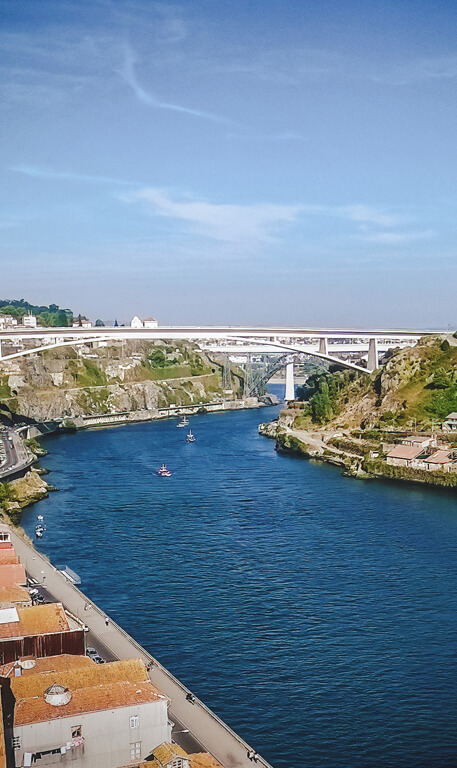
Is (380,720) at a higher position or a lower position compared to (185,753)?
lower

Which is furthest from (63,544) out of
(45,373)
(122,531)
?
(45,373)

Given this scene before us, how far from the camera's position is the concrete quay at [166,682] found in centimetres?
948

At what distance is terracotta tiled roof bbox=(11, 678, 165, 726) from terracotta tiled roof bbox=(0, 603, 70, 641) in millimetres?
1445

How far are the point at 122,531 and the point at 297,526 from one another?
14.8 ft

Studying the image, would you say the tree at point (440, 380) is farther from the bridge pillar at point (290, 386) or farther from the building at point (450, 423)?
the bridge pillar at point (290, 386)

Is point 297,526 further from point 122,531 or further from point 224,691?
point 224,691

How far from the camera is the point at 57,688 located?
28.9 ft

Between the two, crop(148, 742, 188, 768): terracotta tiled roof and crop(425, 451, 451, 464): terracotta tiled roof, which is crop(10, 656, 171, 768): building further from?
crop(425, 451, 451, 464): terracotta tiled roof

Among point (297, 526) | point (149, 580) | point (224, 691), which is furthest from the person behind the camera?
point (297, 526)

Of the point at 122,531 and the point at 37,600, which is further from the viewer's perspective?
the point at 122,531

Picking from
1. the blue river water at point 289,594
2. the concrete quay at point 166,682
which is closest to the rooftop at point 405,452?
the blue river water at point 289,594

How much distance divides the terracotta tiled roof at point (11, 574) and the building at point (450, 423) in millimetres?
24004

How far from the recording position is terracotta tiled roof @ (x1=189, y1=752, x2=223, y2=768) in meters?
8.56

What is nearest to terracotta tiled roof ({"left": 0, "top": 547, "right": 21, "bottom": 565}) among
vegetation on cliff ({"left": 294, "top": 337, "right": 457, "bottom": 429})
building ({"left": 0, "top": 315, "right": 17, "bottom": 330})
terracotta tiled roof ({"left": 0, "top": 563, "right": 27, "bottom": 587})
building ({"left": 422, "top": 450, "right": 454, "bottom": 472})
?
terracotta tiled roof ({"left": 0, "top": 563, "right": 27, "bottom": 587})
